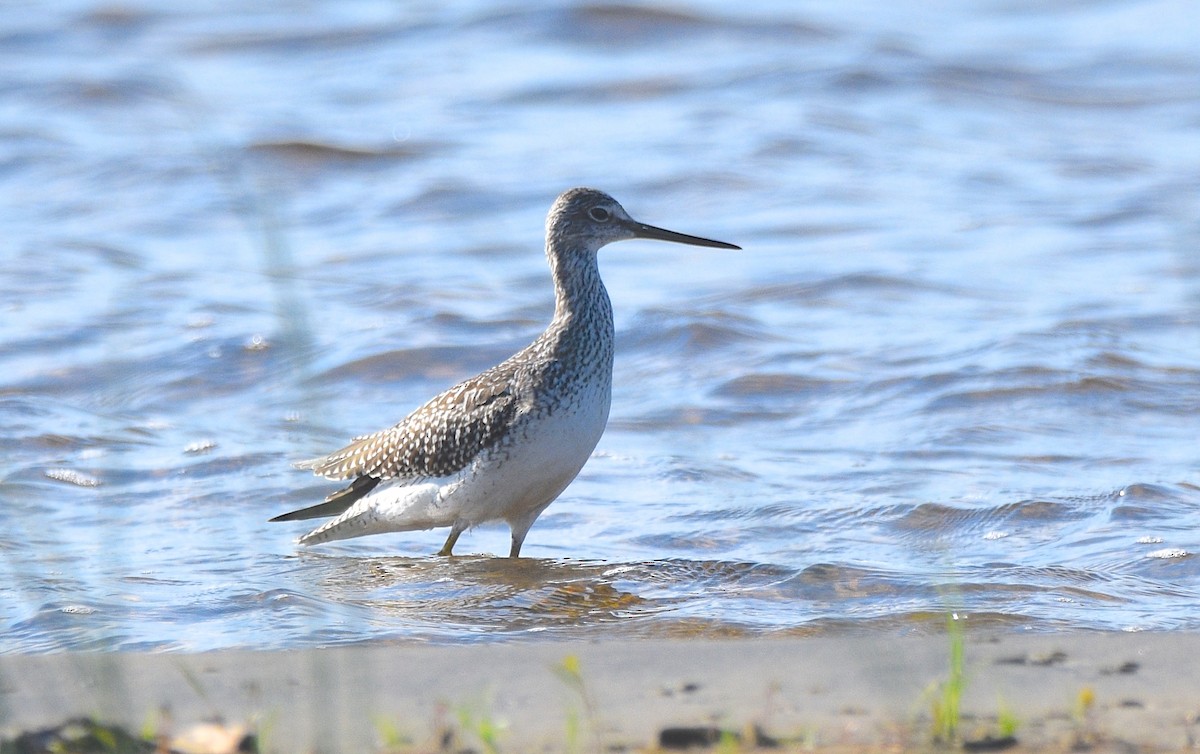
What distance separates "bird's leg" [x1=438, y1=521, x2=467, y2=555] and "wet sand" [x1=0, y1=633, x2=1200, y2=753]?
6.19ft

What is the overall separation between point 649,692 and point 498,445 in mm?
2288

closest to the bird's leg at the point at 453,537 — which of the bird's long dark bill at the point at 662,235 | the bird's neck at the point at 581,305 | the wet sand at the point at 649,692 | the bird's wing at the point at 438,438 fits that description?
the bird's wing at the point at 438,438

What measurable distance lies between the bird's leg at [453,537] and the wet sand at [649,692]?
189 centimetres

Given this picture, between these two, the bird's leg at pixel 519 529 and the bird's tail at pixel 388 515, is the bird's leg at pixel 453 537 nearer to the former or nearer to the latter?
the bird's tail at pixel 388 515

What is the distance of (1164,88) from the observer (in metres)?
15.1

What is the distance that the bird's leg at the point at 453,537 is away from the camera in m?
6.65

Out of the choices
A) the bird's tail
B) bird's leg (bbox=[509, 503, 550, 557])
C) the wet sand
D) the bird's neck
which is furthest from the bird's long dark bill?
the wet sand

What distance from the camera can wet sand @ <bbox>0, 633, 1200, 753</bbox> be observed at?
3.77m

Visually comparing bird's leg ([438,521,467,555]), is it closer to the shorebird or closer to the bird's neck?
the shorebird

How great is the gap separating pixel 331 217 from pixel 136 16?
7964 mm

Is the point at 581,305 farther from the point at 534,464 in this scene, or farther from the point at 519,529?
the point at 519,529

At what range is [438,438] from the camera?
6.60m

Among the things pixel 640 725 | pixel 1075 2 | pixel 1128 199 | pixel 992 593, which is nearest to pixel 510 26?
pixel 1075 2

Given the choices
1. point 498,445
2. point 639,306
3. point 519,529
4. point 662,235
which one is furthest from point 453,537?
point 639,306
